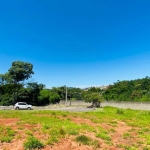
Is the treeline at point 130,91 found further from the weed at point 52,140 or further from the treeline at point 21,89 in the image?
the weed at point 52,140

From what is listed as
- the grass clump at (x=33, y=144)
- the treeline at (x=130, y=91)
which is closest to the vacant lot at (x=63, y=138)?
the grass clump at (x=33, y=144)

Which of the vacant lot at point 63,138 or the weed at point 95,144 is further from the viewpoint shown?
the weed at point 95,144

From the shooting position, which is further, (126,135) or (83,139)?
(126,135)

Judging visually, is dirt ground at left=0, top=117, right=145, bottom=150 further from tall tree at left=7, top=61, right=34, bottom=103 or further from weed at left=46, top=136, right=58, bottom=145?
tall tree at left=7, top=61, right=34, bottom=103

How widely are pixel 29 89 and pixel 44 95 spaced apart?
4.45 metres

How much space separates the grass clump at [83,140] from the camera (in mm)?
8617

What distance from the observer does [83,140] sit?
8.79 metres

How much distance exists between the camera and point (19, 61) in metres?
48.7

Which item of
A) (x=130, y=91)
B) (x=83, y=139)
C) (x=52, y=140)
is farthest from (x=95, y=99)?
(x=52, y=140)

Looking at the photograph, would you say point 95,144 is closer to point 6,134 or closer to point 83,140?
point 83,140

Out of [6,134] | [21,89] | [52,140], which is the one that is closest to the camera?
[52,140]

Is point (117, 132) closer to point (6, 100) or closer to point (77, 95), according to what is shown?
point (6, 100)

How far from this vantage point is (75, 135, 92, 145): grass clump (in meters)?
8.62

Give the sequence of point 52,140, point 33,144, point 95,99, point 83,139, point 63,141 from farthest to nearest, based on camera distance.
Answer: point 95,99 < point 83,139 < point 63,141 < point 52,140 < point 33,144
